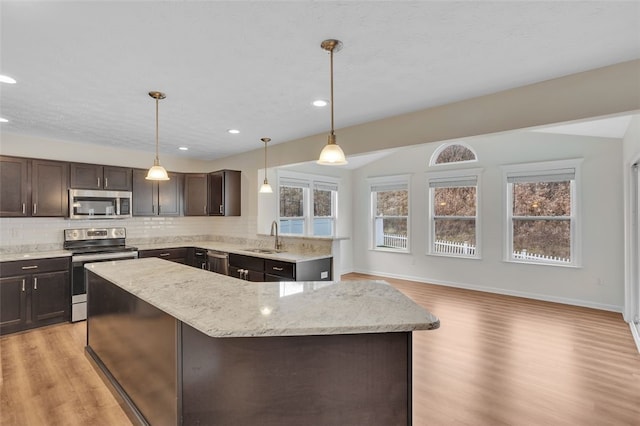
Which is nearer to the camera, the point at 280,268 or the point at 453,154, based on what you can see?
the point at 280,268

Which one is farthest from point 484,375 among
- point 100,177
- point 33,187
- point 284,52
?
point 33,187

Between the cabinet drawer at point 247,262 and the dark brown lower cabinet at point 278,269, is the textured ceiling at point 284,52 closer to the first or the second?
the dark brown lower cabinet at point 278,269

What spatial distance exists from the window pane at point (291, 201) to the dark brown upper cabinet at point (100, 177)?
2.53 metres

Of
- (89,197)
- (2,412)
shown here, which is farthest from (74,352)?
(89,197)

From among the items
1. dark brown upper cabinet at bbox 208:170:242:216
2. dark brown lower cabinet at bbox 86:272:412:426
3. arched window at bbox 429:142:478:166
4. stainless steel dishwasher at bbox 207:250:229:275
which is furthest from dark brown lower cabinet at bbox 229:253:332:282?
arched window at bbox 429:142:478:166

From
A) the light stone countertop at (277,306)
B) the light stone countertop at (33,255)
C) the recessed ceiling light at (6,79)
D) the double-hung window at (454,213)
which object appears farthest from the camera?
the double-hung window at (454,213)

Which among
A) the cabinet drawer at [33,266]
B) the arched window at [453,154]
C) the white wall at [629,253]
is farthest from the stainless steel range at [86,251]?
the white wall at [629,253]

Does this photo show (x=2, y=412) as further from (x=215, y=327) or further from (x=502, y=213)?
(x=502, y=213)

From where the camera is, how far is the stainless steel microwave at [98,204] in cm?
446

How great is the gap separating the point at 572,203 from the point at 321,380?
5.29 meters

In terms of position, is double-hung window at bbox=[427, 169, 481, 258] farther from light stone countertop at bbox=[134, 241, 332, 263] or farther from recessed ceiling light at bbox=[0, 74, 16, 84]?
recessed ceiling light at bbox=[0, 74, 16, 84]

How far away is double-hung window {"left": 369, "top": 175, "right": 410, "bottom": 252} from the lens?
6836mm

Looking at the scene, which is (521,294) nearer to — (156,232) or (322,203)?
(322,203)

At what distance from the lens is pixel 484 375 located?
278cm
